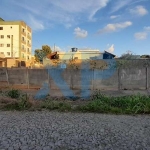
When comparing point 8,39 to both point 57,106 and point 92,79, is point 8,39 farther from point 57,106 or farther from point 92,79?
point 57,106

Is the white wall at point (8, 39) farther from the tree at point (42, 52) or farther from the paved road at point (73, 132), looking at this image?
the paved road at point (73, 132)

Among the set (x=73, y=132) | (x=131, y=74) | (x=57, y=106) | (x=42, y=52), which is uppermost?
(x=42, y=52)

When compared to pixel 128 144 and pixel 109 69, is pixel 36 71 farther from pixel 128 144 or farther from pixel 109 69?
pixel 128 144

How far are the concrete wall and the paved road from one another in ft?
24.9

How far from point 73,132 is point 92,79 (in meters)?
9.77

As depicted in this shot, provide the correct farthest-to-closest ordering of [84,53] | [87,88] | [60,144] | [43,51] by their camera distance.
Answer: [43,51] → [84,53] → [87,88] → [60,144]

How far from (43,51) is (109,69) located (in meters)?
57.3

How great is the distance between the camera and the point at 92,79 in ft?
49.5

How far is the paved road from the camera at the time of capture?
4582 mm

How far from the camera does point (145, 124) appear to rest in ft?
20.9

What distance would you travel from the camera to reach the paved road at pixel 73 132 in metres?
4.58

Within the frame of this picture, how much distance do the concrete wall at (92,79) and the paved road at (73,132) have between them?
7.60m

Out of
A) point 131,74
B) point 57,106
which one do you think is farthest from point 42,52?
point 57,106

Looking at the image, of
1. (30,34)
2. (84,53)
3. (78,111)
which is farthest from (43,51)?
(78,111)
